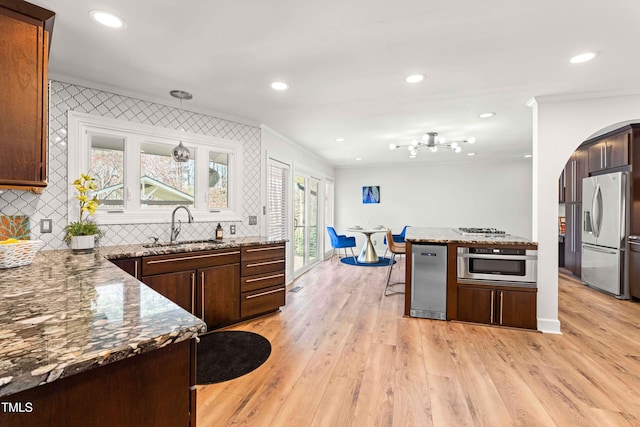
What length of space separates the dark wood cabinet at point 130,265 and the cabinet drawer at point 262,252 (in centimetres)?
101

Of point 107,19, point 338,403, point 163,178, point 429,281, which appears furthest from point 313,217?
point 107,19

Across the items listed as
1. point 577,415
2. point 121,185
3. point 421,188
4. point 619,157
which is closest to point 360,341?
point 577,415

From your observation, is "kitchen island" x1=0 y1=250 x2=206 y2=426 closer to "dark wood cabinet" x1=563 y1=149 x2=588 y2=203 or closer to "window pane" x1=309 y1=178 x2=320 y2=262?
"window pane" x1=309 y1=178 x2=320 y2=262

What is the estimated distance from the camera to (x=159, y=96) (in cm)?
315

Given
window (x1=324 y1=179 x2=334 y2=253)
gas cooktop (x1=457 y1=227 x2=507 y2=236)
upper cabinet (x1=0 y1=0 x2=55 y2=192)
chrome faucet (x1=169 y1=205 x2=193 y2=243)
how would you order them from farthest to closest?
window (x1=324 y1=179 x2=334 y2=253), gas cooktop (x1=457 y1=227 x2=507 y2=236), chrome faucet (x1=169 y1=205 x2=193 y2=243), upper cabinet (x1=0 y1=0 x2=55 y2=192)

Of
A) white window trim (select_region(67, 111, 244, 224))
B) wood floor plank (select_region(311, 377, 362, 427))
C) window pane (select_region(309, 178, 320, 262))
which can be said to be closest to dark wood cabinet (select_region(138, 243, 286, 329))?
white window trim (select_region(67, 111, 244, 224))

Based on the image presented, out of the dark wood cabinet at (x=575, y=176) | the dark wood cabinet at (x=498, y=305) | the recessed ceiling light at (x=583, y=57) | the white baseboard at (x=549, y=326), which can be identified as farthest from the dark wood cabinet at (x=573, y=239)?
the recessed ceiling light at (x=583, y=57)

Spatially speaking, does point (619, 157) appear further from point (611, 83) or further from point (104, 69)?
point (104, 69)

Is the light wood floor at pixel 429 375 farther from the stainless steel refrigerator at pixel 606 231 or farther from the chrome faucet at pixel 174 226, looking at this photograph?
the chrome faucet at pixel 174 226

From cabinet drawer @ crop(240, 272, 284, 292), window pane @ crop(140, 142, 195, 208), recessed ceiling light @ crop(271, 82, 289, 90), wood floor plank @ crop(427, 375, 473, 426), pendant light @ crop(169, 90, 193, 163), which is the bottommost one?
wood floor plank @ crop(427, 375, 473, 426)

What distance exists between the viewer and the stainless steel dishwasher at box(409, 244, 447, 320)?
134 inches

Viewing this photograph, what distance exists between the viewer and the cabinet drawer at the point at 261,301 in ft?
10.8

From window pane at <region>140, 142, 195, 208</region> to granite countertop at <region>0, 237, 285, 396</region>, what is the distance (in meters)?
1.75

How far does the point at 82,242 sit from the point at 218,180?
157 cm
